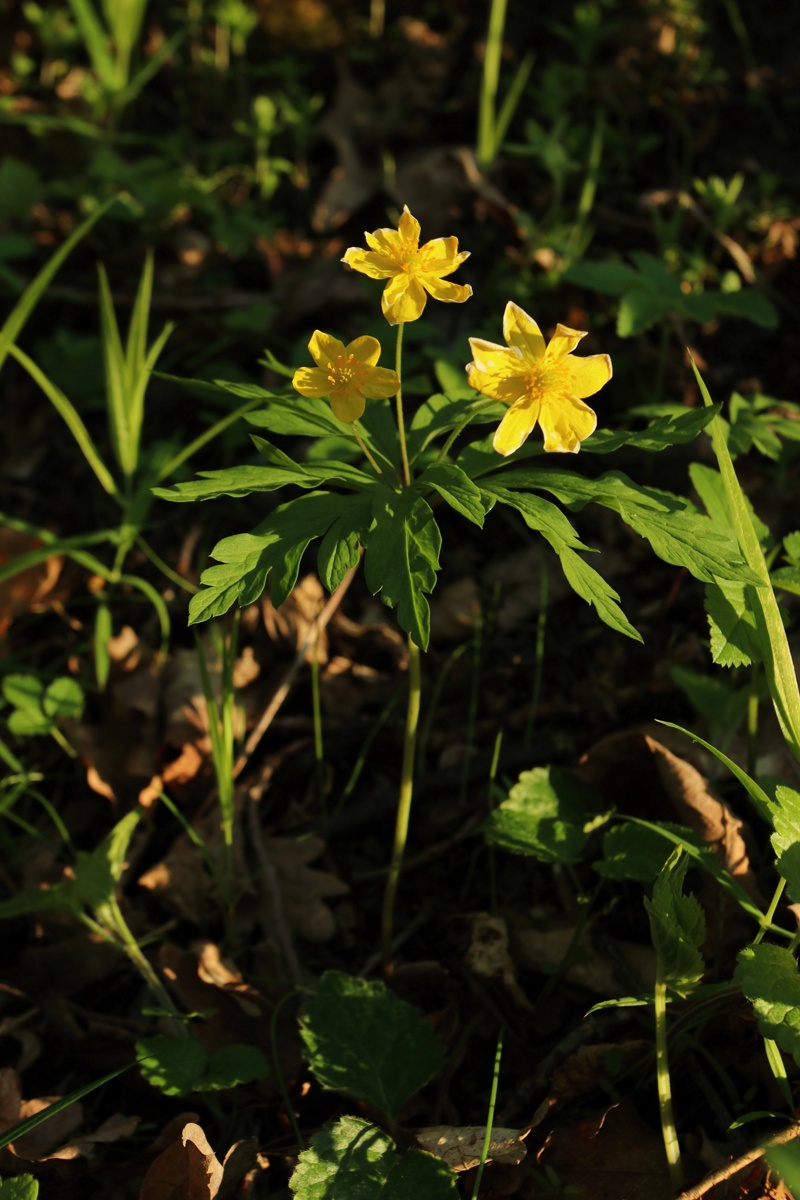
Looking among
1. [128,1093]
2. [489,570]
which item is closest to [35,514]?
[489,570]

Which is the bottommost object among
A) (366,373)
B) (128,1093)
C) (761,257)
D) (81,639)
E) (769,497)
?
(128,1093)

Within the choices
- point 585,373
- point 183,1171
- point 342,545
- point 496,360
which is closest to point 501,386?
point 496,360

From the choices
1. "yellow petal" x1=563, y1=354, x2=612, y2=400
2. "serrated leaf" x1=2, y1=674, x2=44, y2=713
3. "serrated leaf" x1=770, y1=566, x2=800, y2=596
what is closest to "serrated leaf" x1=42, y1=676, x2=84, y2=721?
"serrated leaf" x1=2, y1=674, x2=44, y2=713

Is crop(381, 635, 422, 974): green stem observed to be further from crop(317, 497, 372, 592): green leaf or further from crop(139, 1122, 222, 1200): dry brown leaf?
crop(139, 1122, 222, 1200): dry brown leaf

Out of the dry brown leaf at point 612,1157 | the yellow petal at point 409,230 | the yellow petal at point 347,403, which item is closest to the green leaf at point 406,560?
the yellow petal at point 347,403

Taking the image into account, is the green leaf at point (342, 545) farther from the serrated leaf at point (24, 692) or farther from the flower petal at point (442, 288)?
the serrated leaf at point (24, 692)

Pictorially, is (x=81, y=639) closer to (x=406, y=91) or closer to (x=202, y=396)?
(x=202, y=396)
